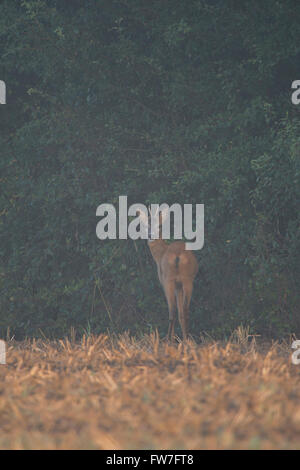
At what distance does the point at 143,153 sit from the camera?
391 inches

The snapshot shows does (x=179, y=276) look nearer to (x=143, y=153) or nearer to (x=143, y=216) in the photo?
(x=143, y=216)

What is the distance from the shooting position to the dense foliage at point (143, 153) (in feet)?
28.3

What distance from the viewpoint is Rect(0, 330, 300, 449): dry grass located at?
322 centimetres

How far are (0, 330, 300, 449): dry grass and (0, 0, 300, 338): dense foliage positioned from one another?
351 centimetres

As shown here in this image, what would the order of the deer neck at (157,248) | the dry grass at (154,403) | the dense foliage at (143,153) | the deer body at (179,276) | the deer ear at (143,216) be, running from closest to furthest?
the dry grass at (154,403), the deer body at (179,276), the deer neck at (157,248), the deer ear at (143,216), the dense foliage at (143,153)

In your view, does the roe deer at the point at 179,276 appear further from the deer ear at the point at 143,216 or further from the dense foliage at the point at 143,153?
the dense foliage at the point at 143,153

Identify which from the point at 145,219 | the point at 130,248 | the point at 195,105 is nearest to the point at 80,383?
the point at 145,219

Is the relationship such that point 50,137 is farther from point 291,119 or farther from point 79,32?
point 291,119

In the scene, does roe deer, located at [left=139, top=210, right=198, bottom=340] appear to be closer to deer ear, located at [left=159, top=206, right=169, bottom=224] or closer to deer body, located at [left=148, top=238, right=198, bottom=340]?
deer body, located at [left=148, top=238, right=198, bottom=340]

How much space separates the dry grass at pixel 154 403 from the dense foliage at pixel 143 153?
351cm

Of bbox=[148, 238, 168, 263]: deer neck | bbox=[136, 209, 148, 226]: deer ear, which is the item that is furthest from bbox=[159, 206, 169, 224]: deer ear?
bbox=[148, 238, 168, 263]: deer neck

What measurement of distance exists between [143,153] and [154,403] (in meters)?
6.51

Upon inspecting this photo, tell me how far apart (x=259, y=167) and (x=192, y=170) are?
4.18ft

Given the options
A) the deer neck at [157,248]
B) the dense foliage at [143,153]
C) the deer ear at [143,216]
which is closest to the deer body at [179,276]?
the deer neck at [157,248]
